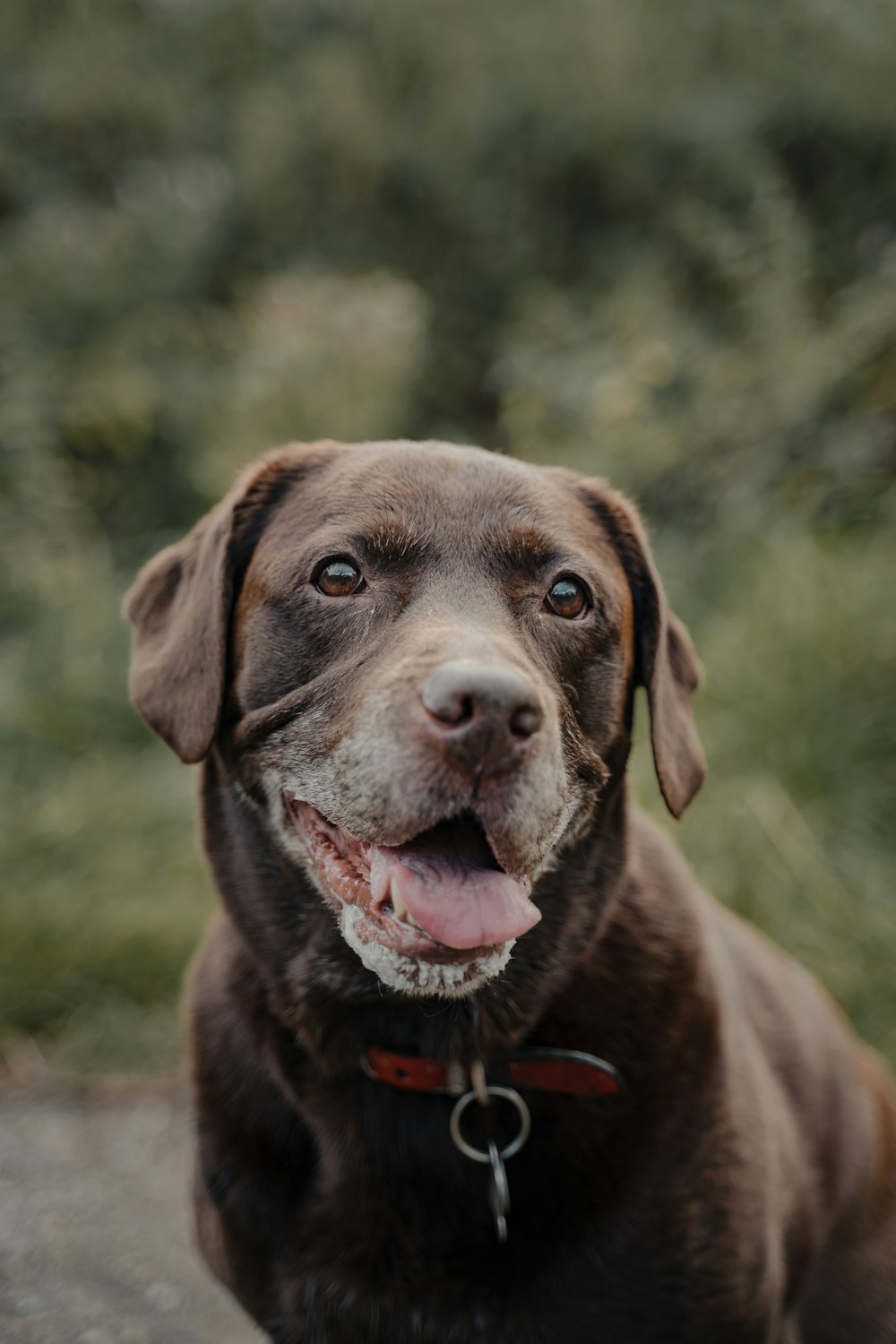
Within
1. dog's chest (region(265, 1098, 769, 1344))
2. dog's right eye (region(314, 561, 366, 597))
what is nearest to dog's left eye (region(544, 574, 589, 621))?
dog's right eye (region(314, 561, 366, 597))

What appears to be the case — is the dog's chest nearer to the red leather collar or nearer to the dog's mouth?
the red leather collar

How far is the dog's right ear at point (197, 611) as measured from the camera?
2.42m

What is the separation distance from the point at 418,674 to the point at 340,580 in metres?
0.47

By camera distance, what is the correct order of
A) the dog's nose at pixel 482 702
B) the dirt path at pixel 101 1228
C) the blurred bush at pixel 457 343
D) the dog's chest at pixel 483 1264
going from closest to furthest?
the dog's nose at pixel 482 702, the dog's chest at pixel 483 1264, the dirt path at pixel 101 1228, the blurred bush at pixel 457 343

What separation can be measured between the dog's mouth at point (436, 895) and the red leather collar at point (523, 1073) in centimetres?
44

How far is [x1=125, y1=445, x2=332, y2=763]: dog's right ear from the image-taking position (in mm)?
2422

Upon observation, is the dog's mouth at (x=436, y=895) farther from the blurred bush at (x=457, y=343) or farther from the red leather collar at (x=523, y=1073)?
the blurred bush at (x=457, y=343)

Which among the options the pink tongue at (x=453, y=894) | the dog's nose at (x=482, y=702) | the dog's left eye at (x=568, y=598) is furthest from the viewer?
the dog's left eye at (x=568, y=598)

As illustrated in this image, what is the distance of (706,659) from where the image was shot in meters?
5.84

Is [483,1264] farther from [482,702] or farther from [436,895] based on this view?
[482,702]

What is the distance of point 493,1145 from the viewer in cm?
229

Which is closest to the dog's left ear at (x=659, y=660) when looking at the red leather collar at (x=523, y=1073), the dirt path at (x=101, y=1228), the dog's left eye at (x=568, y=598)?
the dog's left eye at (x=568, y=598)

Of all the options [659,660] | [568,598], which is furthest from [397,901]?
[659,660]

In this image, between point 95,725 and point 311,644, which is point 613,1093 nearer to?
point 311,644
